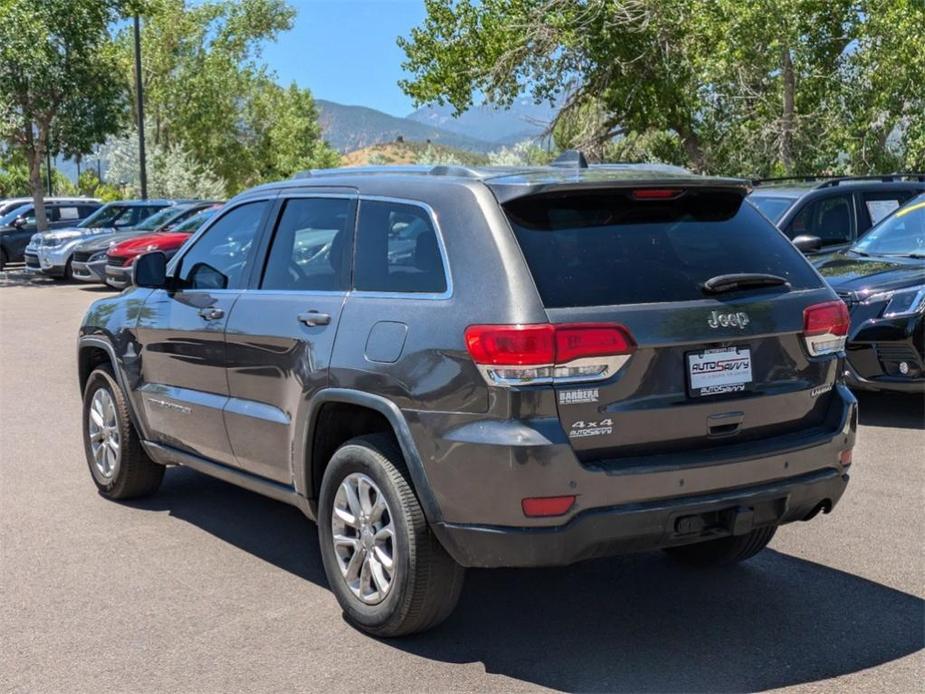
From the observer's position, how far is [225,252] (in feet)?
19.6

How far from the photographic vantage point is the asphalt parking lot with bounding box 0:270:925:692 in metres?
4.32

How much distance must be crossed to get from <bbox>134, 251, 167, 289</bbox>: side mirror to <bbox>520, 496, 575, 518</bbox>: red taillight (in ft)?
9.52

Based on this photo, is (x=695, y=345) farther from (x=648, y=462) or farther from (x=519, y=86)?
(x=519, y=86)

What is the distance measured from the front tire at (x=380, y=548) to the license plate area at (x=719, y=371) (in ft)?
3.68

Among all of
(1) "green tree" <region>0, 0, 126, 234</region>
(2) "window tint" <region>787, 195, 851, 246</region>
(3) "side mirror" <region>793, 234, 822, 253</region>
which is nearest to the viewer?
(3) "side mirror" <region>793, 234, 822, 253</region>

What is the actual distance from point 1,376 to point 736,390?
9512 millimetres

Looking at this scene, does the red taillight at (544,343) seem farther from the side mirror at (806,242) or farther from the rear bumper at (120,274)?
the rear bumper at (120,274)

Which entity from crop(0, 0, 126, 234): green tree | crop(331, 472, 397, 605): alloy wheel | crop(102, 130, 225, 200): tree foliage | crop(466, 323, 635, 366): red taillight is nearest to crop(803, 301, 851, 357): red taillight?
crop(466, 323, 635, 366): red taillight

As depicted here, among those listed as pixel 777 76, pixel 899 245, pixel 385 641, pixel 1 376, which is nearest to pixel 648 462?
pixel 385 641

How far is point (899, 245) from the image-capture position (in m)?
10.1

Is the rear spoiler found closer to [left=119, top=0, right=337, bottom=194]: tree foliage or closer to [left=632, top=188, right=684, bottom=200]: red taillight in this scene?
[left=632, top=188, right=684, bottom=200]: red taillight

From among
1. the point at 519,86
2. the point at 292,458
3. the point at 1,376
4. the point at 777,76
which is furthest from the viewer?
the point at 519,86

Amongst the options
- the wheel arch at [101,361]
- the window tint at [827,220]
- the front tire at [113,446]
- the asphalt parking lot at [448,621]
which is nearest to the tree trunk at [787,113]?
the window tint at [827,220]

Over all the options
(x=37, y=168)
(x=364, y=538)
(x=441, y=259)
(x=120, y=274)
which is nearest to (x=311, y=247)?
(x=441, y=259)
